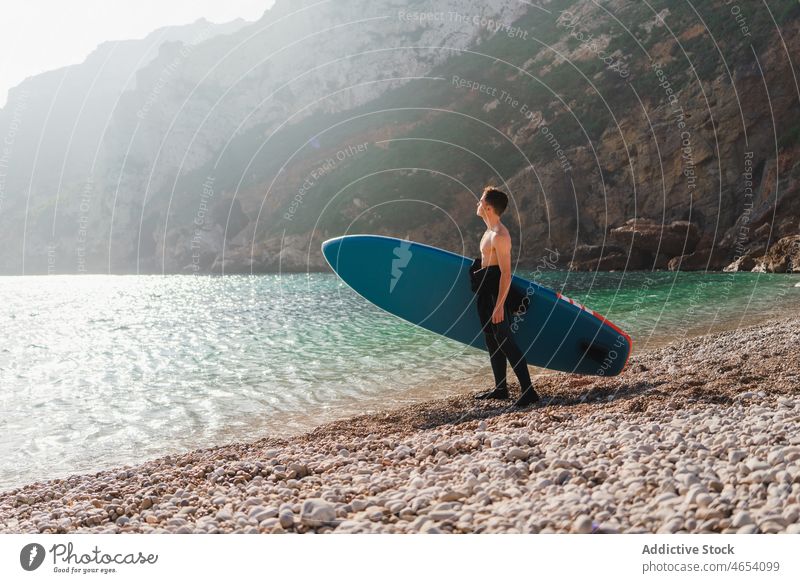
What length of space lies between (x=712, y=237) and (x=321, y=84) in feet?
165

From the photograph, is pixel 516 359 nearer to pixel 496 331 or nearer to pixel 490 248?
pixel 496 331

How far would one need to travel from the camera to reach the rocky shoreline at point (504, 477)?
123 inches

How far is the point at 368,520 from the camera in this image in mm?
3432

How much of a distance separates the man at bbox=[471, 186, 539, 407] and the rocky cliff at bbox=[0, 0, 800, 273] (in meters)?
22.2

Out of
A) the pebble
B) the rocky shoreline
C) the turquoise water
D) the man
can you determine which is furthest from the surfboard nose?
the pebble

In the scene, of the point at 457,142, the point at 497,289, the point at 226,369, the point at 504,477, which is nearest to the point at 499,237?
the point at 497,289

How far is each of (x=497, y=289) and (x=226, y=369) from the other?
291 inches

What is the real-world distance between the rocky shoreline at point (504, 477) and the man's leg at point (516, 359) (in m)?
0.45

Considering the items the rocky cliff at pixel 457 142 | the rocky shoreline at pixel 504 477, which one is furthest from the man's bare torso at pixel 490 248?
the rocky cliff at pixel 457 142

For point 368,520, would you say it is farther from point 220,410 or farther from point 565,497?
point 220,410

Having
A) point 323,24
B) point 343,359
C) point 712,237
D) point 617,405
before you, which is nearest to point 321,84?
point 323,24

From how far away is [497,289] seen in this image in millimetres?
6883

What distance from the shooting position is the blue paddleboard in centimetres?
848

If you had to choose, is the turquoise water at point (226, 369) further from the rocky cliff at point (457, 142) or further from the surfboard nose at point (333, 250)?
the rocky cliff at point (457, 142)
